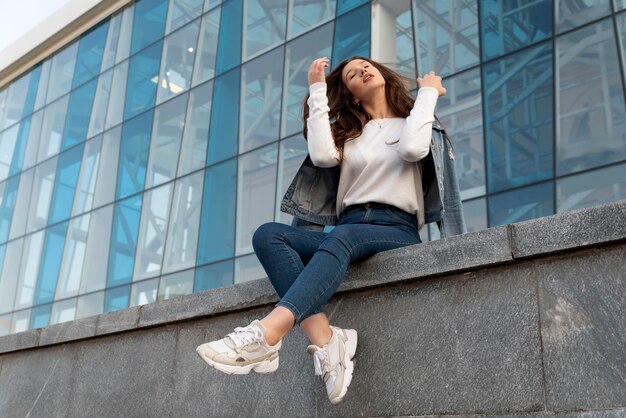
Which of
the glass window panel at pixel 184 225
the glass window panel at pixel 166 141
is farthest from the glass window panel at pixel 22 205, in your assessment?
the glass window panel at pixel 184 225

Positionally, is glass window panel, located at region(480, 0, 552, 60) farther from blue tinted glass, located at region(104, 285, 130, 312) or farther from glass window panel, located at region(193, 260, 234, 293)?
blue tinted glass, located at region(104, 285, 130, 312)

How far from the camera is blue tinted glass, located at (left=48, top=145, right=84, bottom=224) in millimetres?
20469

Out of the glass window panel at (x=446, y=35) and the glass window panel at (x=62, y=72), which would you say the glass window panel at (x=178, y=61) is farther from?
the glass window panel at (x=446, y=35)

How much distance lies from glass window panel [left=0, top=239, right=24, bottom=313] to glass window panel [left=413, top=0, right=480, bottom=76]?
14.5 m

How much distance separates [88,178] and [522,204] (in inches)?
524

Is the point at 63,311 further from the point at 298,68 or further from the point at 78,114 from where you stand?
the point at 298,68

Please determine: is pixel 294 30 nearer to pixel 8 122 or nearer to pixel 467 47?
pixel 467 47

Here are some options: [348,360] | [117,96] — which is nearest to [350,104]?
[348,360]

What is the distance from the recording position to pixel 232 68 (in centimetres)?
1673

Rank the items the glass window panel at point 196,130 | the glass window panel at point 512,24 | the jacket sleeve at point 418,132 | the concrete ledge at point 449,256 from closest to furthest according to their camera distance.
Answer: the concrete ledge at point 449,256, the jacket sleeve at point 418,132, the glass window panel at point 512,24, the glass window panel at point 196,130

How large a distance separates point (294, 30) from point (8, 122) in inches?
538

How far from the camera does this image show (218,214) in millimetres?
15664

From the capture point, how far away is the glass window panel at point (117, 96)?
64.8 feet

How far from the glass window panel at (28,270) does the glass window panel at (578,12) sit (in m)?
15.8
